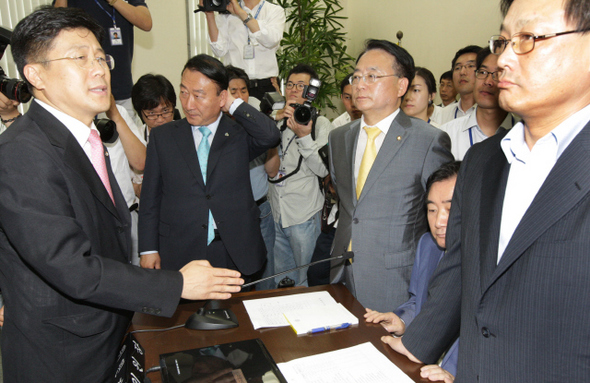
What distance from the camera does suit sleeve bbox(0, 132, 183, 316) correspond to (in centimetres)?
105

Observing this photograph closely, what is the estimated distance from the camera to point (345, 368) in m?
1.06

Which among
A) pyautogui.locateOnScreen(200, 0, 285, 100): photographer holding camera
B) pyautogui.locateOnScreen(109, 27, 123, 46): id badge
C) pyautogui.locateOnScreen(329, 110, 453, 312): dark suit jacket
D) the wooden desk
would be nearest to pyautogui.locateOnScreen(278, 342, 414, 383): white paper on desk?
the wooden desk

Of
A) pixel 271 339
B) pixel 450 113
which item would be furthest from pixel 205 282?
pixel 450 113

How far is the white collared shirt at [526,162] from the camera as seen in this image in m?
0.85

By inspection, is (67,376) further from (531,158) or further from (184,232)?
(531,158)

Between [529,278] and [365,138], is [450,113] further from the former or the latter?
[529,278]

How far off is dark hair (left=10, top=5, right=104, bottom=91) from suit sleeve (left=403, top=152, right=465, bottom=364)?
4.19 feet

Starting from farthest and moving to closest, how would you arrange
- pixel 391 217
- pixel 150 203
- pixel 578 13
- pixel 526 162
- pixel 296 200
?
pixel 296 200 → pixel 150 203 → pixel 391 217 → pixel 526 162 → pixel 578 13

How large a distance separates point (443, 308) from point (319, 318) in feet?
1.28

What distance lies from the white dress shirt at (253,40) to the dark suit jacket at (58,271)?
256 cm

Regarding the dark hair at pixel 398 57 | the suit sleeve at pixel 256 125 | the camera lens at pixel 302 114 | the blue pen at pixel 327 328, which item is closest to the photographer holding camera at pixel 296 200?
the camera lens at pixel 302 114

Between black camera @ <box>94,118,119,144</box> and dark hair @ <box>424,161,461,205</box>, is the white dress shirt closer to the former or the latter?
black camera @ <box>94,118,119,144</box>

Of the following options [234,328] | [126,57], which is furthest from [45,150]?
[126,57]

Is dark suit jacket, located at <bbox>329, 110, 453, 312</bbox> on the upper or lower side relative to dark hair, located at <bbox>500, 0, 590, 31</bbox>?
lower
